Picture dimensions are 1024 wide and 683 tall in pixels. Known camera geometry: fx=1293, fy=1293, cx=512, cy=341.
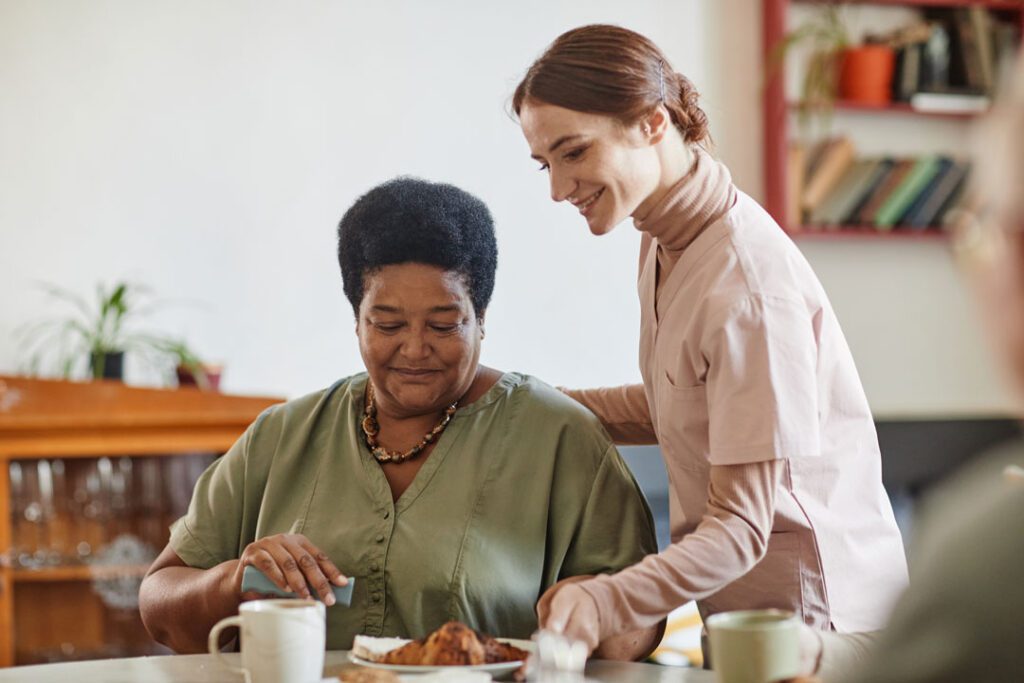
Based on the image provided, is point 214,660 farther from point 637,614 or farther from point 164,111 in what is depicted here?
point 164,111

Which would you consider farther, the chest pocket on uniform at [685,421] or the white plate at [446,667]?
→ the chest pocket on uniform at [685,421]

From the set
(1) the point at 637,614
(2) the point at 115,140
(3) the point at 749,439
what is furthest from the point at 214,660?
(2) the point at 115,140

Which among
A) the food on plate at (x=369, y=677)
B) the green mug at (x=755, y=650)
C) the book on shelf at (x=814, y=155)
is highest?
the book on shelf at (x=814, y=155)

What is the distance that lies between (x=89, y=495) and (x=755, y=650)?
2416 millimetres

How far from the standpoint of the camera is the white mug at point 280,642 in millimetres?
1378

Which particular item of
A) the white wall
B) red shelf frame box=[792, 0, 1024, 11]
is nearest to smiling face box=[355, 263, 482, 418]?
the white wall

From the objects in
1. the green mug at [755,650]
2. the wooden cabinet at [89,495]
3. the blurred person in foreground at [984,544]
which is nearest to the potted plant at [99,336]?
the wooden cabinet at [89,495]

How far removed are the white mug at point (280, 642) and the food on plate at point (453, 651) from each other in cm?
11

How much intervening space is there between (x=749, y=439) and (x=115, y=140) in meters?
2.54

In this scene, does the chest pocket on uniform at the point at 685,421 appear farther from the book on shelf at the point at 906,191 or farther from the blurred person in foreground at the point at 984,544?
the book on shelf at the point at 906,191

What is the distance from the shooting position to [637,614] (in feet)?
4.79

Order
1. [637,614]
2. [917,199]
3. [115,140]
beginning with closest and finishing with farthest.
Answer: [637,614], [115,140], [917,199]

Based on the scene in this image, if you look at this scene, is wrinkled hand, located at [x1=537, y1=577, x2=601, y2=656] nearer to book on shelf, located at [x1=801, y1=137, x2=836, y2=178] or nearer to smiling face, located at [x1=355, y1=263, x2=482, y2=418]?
smiling face, located at [x1=355, y1=263, x2=482, y2=418]

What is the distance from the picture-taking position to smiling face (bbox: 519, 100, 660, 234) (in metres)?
1.67
